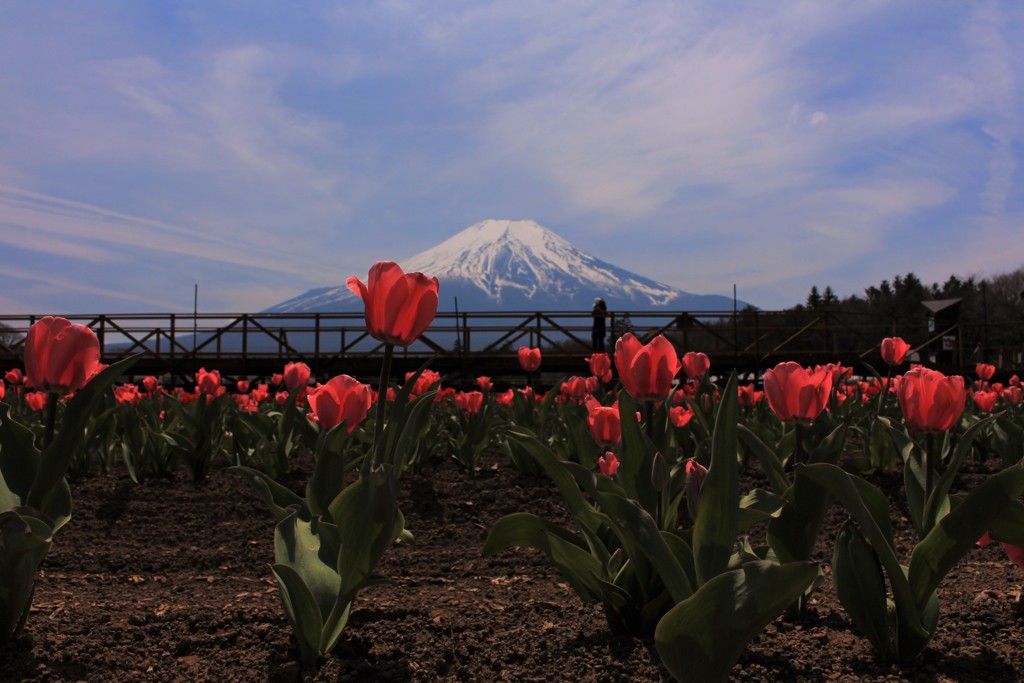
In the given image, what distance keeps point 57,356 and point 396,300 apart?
2.76 feet

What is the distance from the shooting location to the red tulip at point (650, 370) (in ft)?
7.00

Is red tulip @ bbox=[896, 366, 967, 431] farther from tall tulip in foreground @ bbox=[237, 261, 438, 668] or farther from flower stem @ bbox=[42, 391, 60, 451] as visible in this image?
flower stem @ bbox=[42, 391, 60, 451]

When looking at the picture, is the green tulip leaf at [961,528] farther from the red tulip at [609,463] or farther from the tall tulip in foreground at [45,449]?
the tall tulip in foreground at [45,449]

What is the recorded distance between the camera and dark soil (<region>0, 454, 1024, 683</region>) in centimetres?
172

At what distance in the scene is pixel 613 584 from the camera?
1909mm

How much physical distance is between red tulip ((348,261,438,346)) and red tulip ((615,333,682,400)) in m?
0.55

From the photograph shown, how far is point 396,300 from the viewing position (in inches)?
76.7

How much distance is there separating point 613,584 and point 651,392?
537 mm

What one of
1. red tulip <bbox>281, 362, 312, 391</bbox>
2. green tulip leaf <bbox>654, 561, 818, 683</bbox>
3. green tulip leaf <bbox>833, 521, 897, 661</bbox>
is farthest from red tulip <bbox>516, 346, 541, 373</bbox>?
green tulip leaf <bbox>654, 561, 818, 683</bbox>

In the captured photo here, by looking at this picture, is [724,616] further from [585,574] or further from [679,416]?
[679,416]

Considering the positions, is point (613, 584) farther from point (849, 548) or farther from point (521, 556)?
point (521, 556)

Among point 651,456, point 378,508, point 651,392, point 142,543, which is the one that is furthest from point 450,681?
point 142,543

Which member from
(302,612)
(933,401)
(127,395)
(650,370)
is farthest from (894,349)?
(127,395)

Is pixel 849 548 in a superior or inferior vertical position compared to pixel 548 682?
superior
